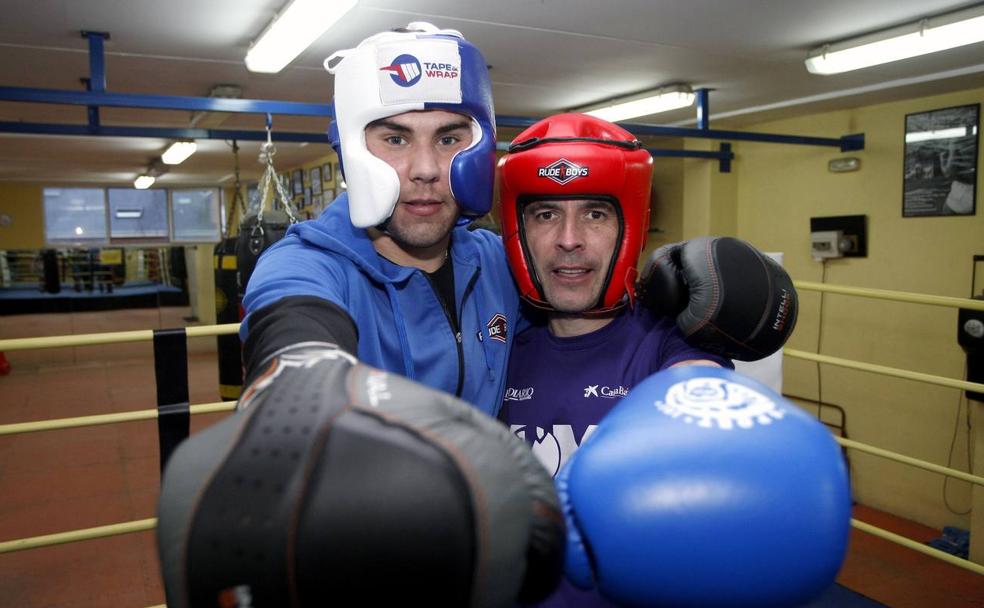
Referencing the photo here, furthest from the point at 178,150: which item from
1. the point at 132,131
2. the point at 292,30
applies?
the point at 292,30

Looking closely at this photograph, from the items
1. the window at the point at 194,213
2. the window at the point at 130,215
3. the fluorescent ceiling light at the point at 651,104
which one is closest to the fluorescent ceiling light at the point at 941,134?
the fluorescent ceiling light at the point at 651,104

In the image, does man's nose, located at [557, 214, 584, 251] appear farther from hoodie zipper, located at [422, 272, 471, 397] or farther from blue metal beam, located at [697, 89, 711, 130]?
blue metal beam, located at [697, 89, 711, 130]

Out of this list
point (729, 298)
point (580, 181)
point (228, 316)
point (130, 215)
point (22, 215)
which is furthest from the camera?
point (130, 215)

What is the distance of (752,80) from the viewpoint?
405 cm

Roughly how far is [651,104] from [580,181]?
339 cm

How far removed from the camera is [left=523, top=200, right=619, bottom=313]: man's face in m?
1.37

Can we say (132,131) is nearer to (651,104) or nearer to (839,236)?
(651,104)

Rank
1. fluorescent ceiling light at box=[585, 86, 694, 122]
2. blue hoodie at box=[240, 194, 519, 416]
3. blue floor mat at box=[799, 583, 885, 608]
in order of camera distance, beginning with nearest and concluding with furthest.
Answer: blue hoodie at box=[240, 194, 519, 416], blue floor mat at box=[799, 583, 885, 608], fluorescent ceiling light at box=[585, 86, 694, 122]

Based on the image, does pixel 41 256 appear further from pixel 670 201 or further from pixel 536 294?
pixel 536 294

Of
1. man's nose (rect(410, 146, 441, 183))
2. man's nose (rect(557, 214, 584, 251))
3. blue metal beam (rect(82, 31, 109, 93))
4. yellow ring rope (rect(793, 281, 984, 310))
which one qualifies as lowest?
yellow ring rope (rect(793, 281, 984, 310))

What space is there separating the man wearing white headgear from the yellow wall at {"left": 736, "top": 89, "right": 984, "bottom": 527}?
13.2ft

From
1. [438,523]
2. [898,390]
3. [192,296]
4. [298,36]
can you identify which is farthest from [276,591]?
[192,296]

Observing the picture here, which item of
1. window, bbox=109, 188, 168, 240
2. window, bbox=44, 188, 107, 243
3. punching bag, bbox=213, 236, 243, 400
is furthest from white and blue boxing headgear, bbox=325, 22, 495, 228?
window, bbox=109, 188, 168, 240

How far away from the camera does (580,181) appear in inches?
52.2
